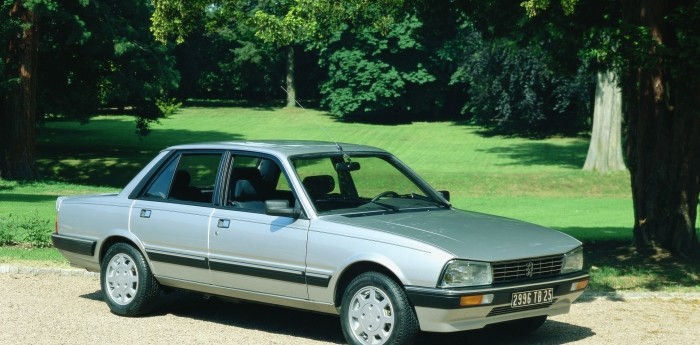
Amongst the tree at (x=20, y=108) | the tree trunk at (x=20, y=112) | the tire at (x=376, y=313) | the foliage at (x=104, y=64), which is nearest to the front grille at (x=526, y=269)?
the tire at (x=376, y=313)

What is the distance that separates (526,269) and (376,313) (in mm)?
1184

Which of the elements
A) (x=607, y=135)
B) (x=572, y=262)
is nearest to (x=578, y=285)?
(x=572, y=262)

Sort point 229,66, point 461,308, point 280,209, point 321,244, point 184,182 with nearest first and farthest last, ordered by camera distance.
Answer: point 461,308 → point 321,244 → point 280,209 → point 184,182 → point 229,66

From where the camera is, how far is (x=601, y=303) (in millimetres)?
10656

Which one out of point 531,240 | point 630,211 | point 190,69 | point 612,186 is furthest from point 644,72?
point 190,69

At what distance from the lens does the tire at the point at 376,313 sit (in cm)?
781

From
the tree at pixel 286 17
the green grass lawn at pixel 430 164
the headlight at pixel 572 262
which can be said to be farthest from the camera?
the green grass lawn at pixel 430 164

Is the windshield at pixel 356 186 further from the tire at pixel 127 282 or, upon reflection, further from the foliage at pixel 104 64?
the foliage at pixel 104 64

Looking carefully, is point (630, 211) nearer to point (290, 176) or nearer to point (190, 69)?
point (290, 176)

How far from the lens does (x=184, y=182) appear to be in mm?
9883

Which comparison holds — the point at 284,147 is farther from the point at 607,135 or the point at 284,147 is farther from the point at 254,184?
the point at 607,135

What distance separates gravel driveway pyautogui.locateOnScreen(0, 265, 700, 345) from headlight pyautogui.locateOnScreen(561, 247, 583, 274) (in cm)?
62

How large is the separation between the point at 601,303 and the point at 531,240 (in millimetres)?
2678

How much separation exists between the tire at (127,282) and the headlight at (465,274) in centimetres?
316
